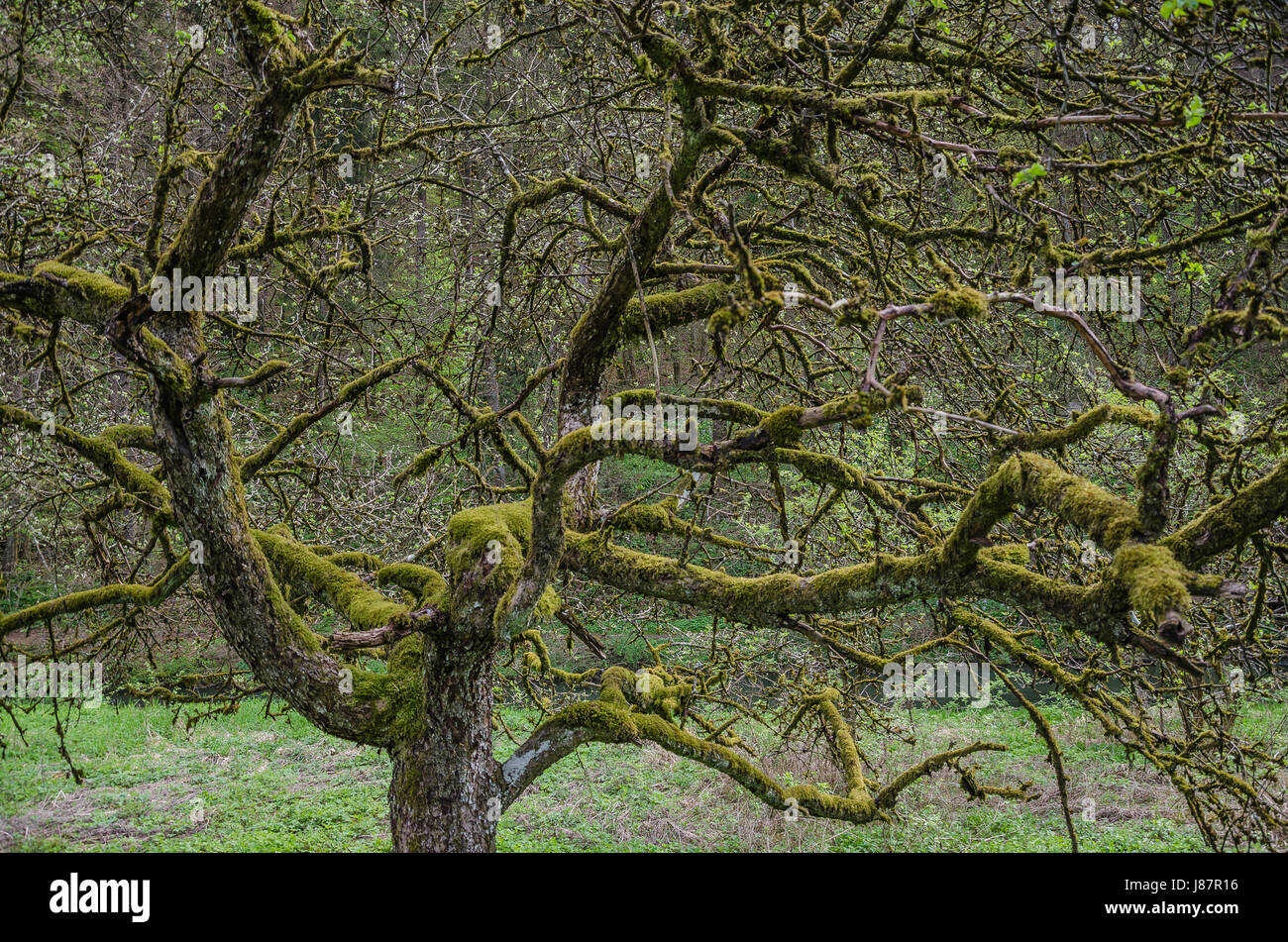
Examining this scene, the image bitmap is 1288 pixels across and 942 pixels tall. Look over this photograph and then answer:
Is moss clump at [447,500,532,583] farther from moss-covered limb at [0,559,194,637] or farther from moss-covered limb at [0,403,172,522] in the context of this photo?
moss-covered limb at [0,403,172,522]

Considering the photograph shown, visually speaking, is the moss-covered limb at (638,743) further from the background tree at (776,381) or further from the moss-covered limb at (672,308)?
the moss-covered limb at (672,308)

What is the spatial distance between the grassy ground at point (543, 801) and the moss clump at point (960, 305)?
22.3 feet

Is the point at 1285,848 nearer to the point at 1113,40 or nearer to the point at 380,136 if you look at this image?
the point at 1113,40

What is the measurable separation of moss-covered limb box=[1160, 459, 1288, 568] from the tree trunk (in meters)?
2.80

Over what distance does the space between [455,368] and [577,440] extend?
6.98 metres

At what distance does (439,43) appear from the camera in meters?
3.95

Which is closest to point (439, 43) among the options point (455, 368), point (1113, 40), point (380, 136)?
point (380, 136)

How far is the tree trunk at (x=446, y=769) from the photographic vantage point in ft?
12.9

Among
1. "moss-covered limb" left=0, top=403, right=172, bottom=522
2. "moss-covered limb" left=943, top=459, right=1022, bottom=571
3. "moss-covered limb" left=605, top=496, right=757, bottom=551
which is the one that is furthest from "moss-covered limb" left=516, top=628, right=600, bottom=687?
"moss-covered limb" left=943, top=459, right=1022, bottom=571

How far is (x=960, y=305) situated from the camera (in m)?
2.27

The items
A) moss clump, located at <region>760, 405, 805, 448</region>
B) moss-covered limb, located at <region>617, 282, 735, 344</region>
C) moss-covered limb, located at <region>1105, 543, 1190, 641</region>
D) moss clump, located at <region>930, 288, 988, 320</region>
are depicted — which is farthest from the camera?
moss-covered limb, located at <region>617, 282, 735, 344</region>

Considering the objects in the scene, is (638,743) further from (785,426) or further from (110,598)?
(110,598)

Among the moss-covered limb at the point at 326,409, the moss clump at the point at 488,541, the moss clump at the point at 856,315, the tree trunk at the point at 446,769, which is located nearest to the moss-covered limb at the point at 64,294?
the moss-covered limb at the point at 326,409

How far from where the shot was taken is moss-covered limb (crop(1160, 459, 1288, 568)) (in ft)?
7.63
